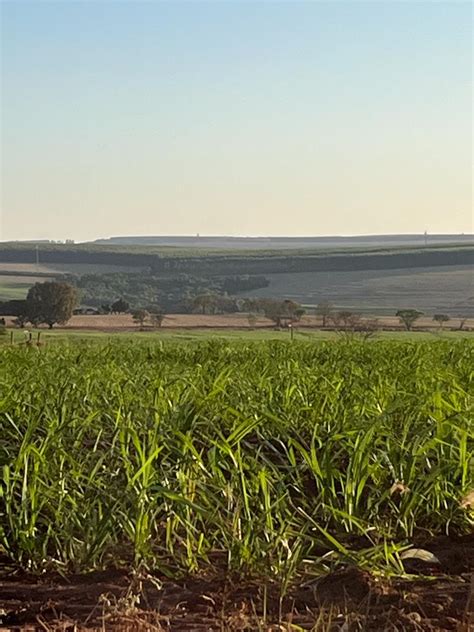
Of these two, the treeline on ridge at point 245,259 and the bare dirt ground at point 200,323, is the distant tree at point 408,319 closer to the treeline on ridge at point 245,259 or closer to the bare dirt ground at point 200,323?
the bare dirt ground at point 200,323

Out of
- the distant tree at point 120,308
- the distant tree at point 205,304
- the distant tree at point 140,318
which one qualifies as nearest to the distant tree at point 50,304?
the distant tree at point 140,318

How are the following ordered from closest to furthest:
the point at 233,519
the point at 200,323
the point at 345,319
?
the point at 233,519, the point at 345,319, the point at 200,323

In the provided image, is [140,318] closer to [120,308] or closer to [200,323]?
[200,323]

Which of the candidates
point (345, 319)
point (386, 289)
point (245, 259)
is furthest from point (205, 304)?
point (245, 259)

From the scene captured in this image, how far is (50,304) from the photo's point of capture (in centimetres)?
3944

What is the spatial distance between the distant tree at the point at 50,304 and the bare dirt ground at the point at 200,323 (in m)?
0.42

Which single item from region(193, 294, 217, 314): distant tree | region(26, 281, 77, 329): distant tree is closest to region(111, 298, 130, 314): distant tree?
region(193, 294, 217, 314): distant tree

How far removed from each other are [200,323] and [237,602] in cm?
4090

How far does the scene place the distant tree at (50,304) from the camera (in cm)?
3859

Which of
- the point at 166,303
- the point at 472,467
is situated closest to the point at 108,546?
the point at 472,467

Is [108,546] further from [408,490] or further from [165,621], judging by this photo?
[408,490]

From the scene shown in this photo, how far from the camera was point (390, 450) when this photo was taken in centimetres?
328

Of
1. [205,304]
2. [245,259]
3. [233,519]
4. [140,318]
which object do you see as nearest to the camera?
[233,519]

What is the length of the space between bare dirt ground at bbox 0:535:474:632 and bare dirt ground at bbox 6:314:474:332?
33046 millimetres
